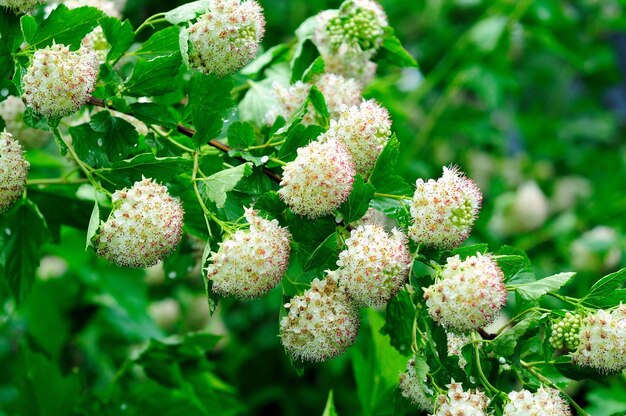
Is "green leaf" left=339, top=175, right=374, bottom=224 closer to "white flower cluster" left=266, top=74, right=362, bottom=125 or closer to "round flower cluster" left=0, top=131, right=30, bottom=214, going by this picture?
"white flower cluster" left=266, top=74, right=362, bottom=125

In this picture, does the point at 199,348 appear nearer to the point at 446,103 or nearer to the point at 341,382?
the point at 341,382

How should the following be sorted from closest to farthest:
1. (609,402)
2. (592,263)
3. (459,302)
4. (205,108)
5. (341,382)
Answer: (459,302) → (205,108) → (609,402) → (341,382) → (592,263)

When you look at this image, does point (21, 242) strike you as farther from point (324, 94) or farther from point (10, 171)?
point (324, 94)

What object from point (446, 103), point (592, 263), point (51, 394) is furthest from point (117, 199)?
point (592, 263)

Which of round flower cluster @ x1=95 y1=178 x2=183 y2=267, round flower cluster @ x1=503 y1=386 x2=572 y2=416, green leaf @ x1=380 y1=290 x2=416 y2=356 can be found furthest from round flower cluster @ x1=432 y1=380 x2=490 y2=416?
round flower cluster @ x1=95 y1=178 x2=183 y2=267

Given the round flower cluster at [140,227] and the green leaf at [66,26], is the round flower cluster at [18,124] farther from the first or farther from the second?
the round flower cluster at [140,227]

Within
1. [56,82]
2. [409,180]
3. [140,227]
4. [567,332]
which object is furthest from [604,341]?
[409,180]
